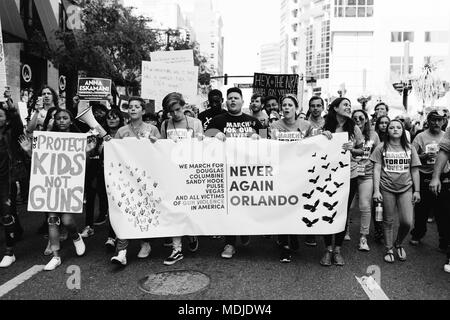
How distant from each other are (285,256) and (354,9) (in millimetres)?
56619

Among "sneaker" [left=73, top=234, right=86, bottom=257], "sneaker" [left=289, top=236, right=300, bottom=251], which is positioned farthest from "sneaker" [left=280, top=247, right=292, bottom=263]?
"sneaker" [left=73, top=234, right=86, bottom=257]

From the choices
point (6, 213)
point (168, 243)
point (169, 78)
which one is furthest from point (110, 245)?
point (169, 78)

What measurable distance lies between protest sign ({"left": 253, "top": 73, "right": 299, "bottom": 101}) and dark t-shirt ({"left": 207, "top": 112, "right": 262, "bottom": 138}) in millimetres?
6010

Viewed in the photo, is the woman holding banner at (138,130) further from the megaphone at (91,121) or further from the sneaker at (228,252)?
the sneaker at (228,252)

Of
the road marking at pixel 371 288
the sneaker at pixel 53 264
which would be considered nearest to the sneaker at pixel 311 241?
the road marking at pixel 371 288

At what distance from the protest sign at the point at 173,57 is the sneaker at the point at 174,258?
17.1 ft

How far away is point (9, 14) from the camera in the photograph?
623 inches

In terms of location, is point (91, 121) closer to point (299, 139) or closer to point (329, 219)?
point (299, 139)

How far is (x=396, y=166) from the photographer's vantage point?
16.8 feet

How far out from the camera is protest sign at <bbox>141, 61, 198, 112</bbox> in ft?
28.4

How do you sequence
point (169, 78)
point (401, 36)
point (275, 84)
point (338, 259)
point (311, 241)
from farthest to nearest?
point (401, 36), point (275, 84), point (169, 78), point (311, 241), point (338, 259)

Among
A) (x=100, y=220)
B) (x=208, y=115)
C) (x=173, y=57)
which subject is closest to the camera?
(x=100, y=220)

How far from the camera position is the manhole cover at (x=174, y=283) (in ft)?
13.1
